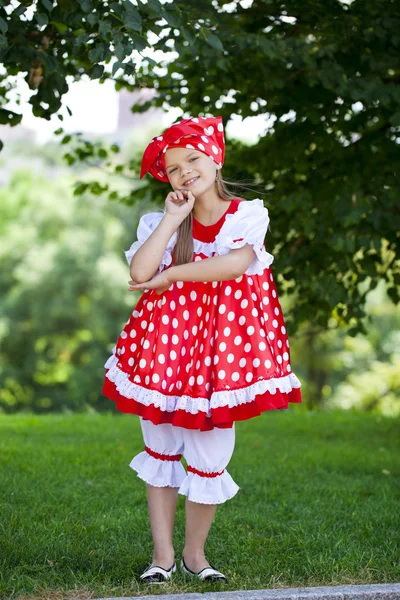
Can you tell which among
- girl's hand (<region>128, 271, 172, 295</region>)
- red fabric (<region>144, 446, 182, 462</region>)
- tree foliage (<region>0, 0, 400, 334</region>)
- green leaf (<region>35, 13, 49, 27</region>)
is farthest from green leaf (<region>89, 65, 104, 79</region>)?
red fabric (<region>144, 446, 182, 462</region>)

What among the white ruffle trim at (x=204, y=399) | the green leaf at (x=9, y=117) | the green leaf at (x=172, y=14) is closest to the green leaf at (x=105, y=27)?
the green leaf at (x=172, y=14)

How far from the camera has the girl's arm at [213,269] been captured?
296 centimetres

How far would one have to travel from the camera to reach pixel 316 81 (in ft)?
17.9

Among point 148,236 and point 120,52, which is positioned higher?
point 120,52

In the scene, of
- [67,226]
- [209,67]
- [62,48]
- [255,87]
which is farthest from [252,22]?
[67,226]

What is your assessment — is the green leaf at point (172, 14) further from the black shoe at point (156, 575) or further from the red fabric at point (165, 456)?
the black shoe at point (156, 575)

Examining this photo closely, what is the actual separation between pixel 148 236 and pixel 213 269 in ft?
1.18

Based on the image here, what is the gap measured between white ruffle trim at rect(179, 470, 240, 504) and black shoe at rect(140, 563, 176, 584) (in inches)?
11.9

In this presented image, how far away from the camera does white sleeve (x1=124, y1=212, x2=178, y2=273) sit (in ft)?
10.4

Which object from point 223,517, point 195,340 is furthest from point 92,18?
point 223,517

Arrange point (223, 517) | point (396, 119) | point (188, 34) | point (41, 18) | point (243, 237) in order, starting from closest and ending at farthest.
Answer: point (243, 237), point (188, 34), point (41, 18), point (223, 517), point (396, 119)

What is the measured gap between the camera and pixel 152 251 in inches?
118

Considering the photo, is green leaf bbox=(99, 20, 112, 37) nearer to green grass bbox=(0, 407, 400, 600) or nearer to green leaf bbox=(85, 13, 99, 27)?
green leaf bbox=(85, 13, 99, 27)

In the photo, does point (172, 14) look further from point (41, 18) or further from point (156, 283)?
point (156, 283)
